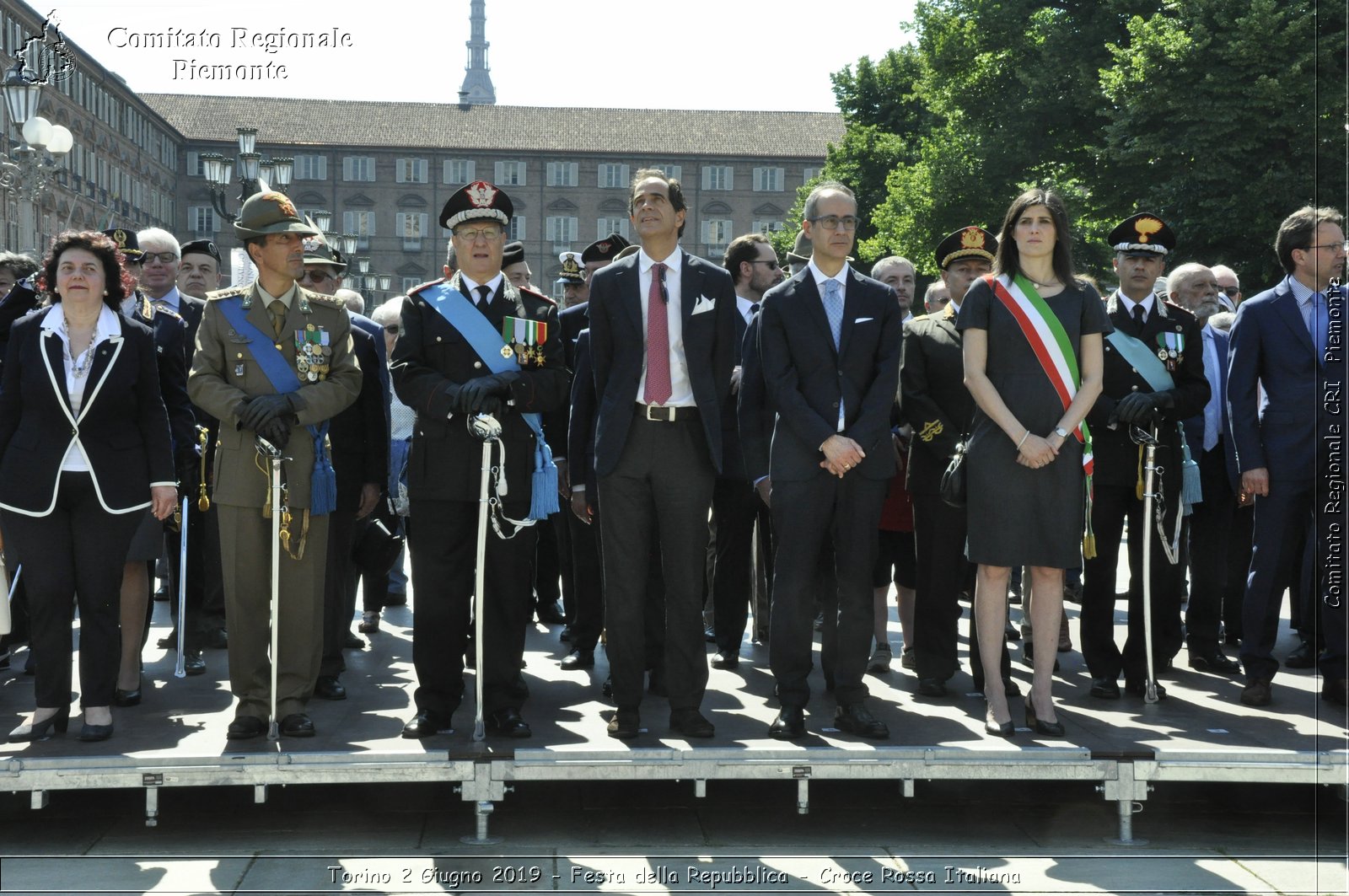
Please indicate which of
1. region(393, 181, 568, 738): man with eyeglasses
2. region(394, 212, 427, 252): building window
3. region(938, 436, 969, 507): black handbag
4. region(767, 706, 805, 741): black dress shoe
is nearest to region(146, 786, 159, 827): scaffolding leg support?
region(393, 181, 568, 738): man with eyeglasses

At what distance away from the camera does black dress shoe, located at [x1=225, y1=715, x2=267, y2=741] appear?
5953 mm

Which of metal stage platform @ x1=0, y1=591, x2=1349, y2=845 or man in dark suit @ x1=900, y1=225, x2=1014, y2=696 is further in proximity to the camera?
man in dark suit @ x1=900, y1=225, x2=1014, y2=696

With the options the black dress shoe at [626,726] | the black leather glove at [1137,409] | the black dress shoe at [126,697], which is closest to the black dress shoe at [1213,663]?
the black leather glove at [1137,409]

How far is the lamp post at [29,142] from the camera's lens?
49.7ft

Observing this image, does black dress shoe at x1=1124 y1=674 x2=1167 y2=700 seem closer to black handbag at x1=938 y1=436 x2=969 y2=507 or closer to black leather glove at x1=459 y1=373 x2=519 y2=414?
black handbag at x1=938 y1=436 x2=969 y2=507

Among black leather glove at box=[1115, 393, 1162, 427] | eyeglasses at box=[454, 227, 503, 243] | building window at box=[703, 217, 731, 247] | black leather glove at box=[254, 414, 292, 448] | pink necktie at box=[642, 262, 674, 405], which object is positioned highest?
building window at box=[703, 217, 731, 247]

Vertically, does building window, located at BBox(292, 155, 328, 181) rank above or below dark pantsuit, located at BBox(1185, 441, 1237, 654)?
above

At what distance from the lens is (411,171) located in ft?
327

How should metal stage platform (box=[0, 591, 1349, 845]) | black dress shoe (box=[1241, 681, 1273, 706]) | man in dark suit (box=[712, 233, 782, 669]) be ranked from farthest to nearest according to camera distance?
man in dark suit (box=[712, 233, 782, 669])
black dress shoe (box=[1241, 681, 1273, 706])
metal stage platform (box=[0, 591, 1349, 845])

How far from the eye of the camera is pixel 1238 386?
702cm

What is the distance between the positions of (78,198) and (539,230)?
36.4m

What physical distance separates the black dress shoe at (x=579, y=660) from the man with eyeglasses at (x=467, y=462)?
1.54 m

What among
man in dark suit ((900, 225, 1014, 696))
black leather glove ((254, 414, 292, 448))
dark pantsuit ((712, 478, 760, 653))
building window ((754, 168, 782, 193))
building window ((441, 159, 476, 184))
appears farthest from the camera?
building window ((754, 168, 782, 193))

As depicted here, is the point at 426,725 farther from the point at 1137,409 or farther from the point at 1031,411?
the point at 1137,409
